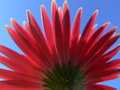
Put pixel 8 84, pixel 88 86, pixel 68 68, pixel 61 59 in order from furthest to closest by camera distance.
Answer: pixel 68 68
pixel 61 59
pixel 88 86
pixel 8 84

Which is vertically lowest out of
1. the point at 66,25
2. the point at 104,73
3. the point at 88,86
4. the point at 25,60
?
the point at 88,86

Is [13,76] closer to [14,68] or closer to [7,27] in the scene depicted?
[14,68]

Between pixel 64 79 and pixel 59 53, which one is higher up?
pixel 59 53

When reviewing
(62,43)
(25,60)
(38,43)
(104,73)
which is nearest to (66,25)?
(62,43)

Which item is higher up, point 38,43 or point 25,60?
point 38,43
